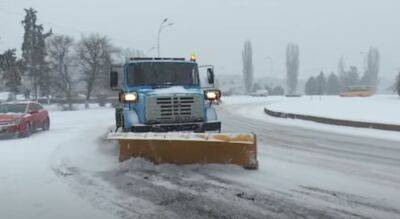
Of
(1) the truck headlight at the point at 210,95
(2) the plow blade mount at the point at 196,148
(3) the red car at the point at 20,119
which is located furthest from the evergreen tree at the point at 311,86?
(2) the plow blade mount at the point at 196,148

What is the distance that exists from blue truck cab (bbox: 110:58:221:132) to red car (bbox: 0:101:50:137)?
25.4 ft

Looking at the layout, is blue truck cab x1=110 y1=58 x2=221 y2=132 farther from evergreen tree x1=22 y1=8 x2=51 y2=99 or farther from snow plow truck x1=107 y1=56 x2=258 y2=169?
evergreen tree x1=22 y1=8 x2=51 y2=99

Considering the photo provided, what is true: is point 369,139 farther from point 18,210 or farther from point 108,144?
point 18,210

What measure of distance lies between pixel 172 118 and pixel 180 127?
0.29 meters

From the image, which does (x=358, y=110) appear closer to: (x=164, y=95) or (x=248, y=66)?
(x=164, y=95)

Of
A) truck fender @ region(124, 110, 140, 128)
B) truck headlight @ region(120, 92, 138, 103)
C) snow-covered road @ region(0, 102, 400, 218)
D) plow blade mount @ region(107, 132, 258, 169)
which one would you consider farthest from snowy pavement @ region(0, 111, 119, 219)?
truck headlight @ region(120, 92, 138, 103)

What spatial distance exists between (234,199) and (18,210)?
306 centimetres

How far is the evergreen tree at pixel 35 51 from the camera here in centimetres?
7312

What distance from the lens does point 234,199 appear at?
8.61 m

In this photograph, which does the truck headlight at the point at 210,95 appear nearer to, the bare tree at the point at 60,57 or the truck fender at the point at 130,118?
the truck fender at the point at 130,118

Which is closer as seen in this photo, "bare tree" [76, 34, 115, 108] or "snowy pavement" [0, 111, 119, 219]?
"snowy pavement" [0, 111, 119, 219]

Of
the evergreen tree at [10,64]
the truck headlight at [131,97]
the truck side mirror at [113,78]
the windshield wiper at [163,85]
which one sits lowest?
the truck headlight at [131,97]

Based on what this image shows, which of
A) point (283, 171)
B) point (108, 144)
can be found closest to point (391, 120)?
point (108, 144)

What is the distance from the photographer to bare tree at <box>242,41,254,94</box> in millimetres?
151375
